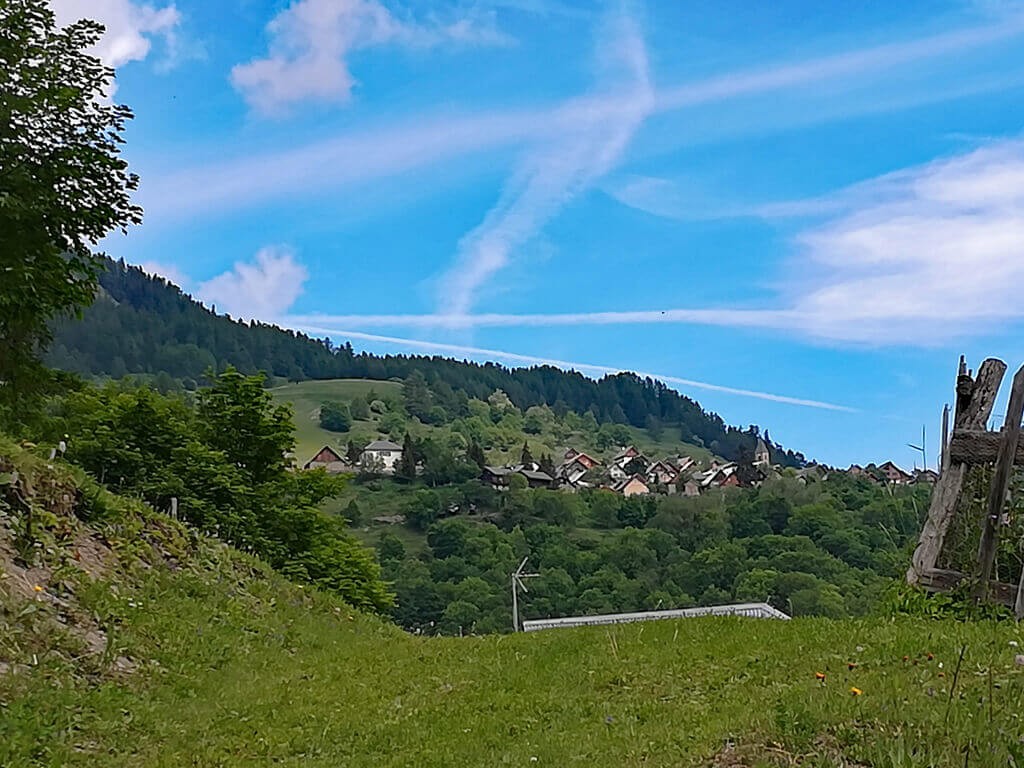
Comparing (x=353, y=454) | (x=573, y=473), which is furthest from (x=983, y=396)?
(x=573, y=473)

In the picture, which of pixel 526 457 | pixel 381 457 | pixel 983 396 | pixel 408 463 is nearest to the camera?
pixel 983 396

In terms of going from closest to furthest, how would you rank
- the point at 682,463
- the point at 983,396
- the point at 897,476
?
the point at 983,396, the point at 897,476, the point at 682,463

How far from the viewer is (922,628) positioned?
281 inches

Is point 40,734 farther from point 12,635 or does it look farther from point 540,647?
point 540,647

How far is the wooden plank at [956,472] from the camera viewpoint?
8117mm

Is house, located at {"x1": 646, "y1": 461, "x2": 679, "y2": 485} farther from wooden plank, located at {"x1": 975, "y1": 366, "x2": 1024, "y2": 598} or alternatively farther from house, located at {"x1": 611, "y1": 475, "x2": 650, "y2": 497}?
wooden plank, located at {"x1": 975, "y1": 366, "x2": 1024, "y2": 598}

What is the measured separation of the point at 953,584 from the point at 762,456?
166 m

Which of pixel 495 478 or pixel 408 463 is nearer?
pixel 495 478

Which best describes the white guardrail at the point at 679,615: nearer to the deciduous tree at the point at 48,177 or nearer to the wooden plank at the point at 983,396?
the wooden plank at the point at 983,396

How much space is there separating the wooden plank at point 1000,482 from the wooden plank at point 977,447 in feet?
0.31

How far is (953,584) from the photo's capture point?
7938 mm

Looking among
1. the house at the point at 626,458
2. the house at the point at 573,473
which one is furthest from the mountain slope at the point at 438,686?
the house at the point at 626,458

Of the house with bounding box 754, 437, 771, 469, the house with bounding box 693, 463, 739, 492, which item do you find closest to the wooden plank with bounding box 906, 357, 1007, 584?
the house with bounding box 693, 463, 739, 492

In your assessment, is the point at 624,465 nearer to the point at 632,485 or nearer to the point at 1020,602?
the point at 632,485
